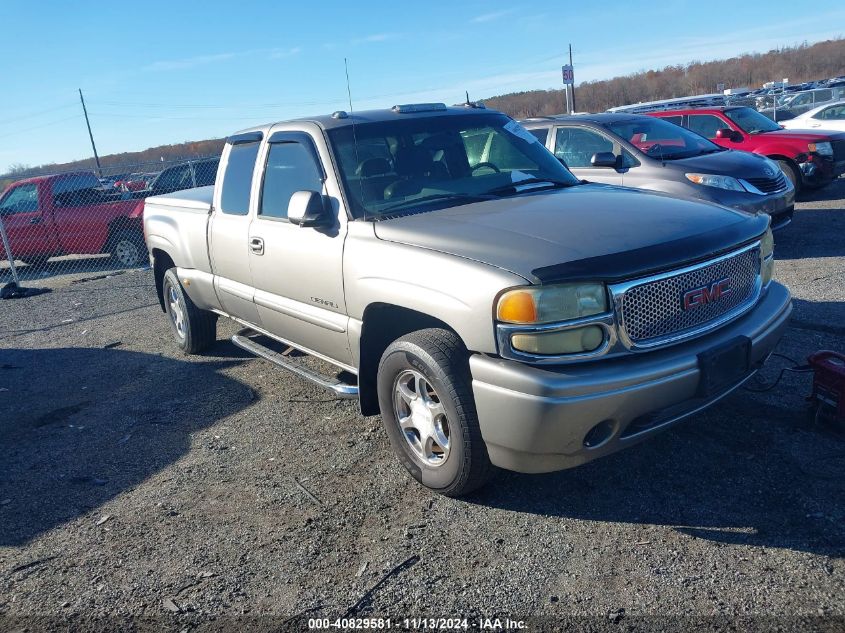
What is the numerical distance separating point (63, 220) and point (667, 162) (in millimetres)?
10281

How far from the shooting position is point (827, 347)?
517 cm

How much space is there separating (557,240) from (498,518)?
4.43 feet

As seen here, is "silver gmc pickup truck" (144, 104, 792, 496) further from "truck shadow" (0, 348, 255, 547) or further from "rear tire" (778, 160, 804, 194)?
"rear tire" (778, 160, 804, 194)

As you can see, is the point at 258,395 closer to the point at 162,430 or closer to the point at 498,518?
the point at 162,430

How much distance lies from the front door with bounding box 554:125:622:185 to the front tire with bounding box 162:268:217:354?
479 cm

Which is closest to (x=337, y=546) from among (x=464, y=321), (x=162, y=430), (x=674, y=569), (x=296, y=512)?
(x=296, y=512)

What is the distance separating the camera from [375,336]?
4.02 meters

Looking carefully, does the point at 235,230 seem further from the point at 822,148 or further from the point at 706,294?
the point at 822,148

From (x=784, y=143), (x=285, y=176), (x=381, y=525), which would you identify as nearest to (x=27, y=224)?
(x=285, y=176)

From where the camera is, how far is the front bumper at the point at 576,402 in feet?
9.75

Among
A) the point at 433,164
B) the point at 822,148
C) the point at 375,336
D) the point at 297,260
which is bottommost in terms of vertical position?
the point at 822,148

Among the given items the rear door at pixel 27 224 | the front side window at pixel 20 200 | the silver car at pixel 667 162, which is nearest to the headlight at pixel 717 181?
the silver car at pixel 667 162

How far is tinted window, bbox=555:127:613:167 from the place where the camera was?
907cm

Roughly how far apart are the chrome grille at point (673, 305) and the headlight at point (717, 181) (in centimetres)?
507
